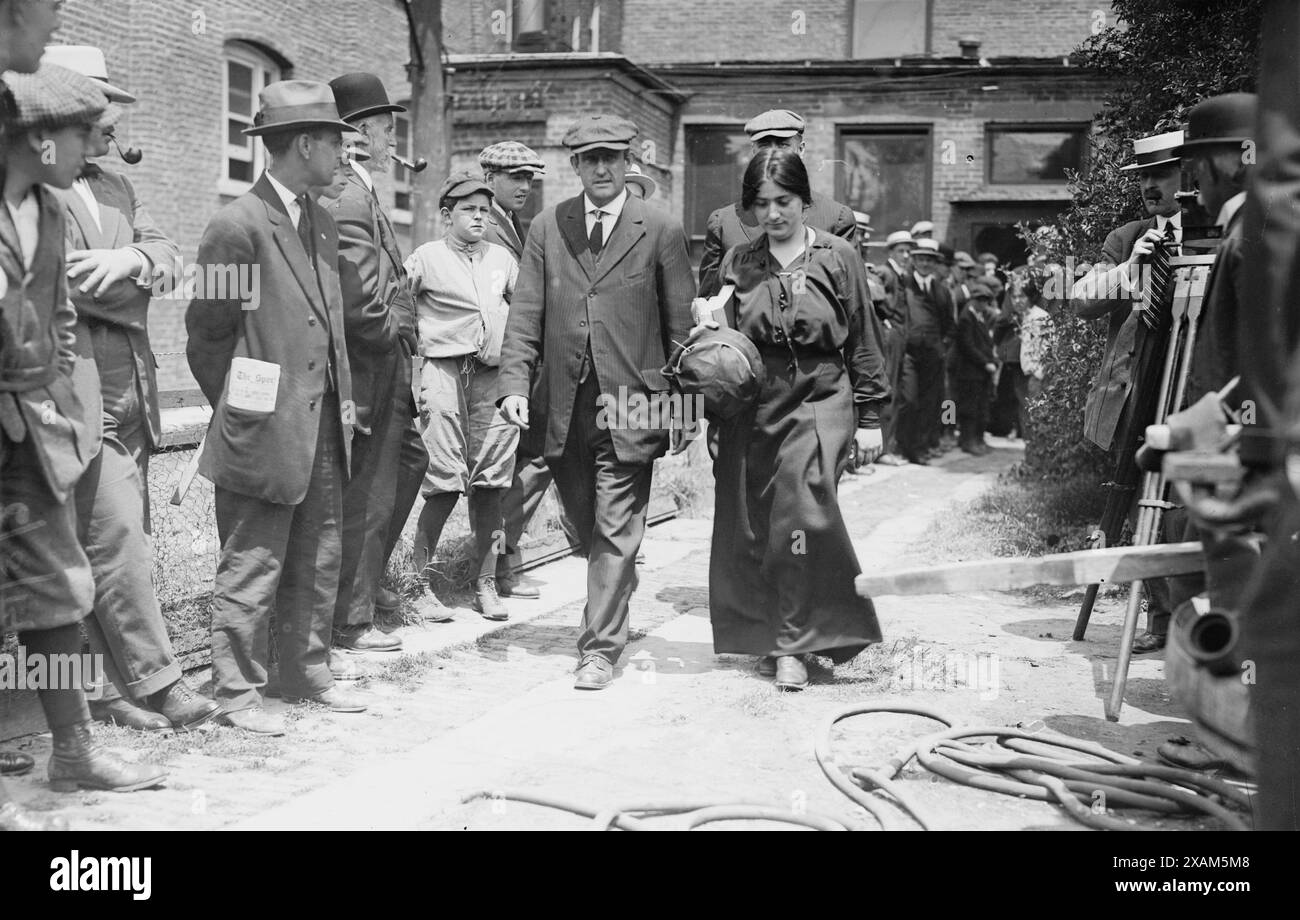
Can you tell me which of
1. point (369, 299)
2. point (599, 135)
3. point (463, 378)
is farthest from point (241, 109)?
point (599, 135)

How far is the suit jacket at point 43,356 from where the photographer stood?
12.7 ft

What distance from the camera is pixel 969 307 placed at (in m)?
16.2

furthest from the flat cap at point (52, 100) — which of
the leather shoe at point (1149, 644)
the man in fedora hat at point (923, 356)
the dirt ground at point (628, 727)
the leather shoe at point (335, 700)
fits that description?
the man in fedora hat at point (923, 356)

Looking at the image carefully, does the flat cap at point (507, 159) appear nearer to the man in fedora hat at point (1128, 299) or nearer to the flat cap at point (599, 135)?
the flat cap at point (599, 135)

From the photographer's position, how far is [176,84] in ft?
56.0

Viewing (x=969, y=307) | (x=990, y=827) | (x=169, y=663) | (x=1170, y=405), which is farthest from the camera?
(x=969, y=307)

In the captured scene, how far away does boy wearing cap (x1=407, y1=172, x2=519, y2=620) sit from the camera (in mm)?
7098

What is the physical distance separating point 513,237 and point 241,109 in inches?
492

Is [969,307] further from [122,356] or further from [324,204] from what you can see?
[122,356]

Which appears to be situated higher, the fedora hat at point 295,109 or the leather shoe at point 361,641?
the fedora hat at point 295,109

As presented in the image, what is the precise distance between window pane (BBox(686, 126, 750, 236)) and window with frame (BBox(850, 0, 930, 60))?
2.61 metres

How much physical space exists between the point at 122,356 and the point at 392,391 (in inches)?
61.5

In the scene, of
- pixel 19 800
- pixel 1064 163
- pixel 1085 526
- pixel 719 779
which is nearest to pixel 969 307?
pixel 1064 163

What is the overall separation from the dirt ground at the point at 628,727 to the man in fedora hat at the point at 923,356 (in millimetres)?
7587
